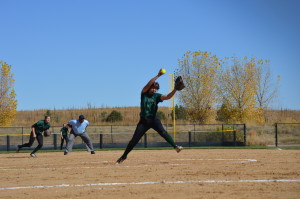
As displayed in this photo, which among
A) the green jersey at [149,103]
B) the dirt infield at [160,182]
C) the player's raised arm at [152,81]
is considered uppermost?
the player's raised arm at [152,81]

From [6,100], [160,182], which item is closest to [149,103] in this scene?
[160,182]

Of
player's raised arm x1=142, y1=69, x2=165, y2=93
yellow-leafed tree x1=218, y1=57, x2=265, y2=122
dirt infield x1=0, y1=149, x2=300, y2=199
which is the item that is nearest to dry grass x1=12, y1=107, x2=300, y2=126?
yellow-leafed tree x1=218, y1=57, x2=265, y2=122

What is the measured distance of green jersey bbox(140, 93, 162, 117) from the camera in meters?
11.6

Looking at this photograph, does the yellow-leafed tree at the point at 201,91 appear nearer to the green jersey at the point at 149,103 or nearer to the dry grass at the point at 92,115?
the dry grass at the point at 92,115

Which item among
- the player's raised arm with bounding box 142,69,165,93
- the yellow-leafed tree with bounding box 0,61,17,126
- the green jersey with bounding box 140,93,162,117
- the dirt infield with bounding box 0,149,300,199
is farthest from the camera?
the yellow-leafed tree with bounding box 0,61,17,126

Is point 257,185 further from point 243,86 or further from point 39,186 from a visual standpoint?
point 243,86

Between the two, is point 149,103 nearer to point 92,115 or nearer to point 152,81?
point 152,81

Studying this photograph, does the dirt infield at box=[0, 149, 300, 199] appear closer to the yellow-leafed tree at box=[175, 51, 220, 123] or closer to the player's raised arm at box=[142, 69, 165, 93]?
the player's raised arm at box=[142, 69, 165, 93]

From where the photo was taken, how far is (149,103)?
11.7 meters

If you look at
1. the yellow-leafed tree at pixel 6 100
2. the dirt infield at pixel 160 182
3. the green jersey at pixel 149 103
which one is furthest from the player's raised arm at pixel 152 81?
the yellow-leafed tree at pixel 6 100

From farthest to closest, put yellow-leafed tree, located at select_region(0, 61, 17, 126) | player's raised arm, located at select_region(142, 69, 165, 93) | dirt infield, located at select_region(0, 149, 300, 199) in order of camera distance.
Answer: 1. yellow-leafed tree, located at select_region(0, 61, 17, 126)
2. player's raised arm, located at select_region(142, 69, 165, 93)
3. dirt infield, located at select_region(0, 149, 300, 199)

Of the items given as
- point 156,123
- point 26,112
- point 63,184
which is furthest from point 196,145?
point 26,112

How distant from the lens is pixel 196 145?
31328mm

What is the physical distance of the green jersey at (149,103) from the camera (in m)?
11.6
